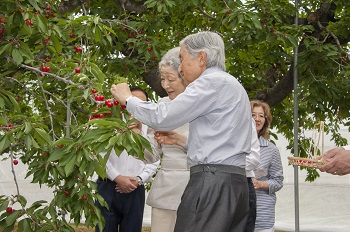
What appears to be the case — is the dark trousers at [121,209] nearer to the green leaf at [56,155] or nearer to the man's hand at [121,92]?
the green leaf at [56,155]

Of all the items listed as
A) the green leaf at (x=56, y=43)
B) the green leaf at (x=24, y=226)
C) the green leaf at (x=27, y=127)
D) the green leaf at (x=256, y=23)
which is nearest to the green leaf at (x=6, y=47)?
the green leaf at (x=56, y=43)

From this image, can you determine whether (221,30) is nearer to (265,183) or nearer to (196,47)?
(265,183)

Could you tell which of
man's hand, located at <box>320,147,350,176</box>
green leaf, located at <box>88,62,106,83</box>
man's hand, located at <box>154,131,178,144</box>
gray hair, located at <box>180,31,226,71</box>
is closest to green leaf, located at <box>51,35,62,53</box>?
green leaf, located at <box>88,62,106,83</box>

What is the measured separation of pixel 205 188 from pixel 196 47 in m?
0.74

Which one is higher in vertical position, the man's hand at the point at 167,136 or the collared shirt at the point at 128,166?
the man's hand at the point at 167,136

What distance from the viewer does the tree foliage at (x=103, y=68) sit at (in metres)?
4.13

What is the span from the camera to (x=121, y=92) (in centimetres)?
383

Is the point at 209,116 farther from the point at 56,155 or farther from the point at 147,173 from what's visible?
the point at 147,173

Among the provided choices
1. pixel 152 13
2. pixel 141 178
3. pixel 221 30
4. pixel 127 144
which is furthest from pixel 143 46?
pixel 127 144

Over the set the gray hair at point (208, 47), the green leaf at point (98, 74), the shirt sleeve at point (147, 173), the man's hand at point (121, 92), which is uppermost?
the gray hair at point (208, 47)

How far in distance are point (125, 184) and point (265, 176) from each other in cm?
103

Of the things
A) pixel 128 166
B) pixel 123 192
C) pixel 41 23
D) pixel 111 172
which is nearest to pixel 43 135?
pixel 41 23

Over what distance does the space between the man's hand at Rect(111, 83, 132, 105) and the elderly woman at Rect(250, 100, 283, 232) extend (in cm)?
180

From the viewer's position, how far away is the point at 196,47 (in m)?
3.94
